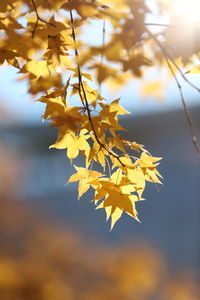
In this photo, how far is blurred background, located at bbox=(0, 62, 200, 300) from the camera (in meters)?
2.68

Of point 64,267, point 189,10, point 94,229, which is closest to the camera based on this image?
point 189,10

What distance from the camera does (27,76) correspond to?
100 cm

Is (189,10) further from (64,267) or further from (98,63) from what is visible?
(64,267)

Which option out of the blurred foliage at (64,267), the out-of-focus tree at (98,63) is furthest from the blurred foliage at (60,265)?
the out-of-focus tree at (98,63)

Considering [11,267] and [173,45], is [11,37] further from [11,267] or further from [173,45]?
[11,267]

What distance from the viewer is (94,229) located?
5383 millimetres

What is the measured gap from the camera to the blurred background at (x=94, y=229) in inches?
106

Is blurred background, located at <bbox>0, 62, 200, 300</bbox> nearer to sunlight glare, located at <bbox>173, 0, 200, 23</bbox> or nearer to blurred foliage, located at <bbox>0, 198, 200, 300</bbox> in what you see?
blurred foliage, located at <bbox>0, 198, 200, 300</bbox>

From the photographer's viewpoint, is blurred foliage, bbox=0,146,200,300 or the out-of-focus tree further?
blurred foliage, bbox=0,146,200,300

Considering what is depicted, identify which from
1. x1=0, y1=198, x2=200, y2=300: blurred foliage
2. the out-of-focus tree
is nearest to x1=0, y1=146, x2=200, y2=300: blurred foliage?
x1=0, y1=198, x2=200, y2=300: blurred foliage

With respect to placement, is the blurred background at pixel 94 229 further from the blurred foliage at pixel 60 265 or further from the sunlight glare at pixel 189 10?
the sunlight glare at pixel 189 10

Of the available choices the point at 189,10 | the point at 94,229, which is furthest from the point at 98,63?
the point at 94,229

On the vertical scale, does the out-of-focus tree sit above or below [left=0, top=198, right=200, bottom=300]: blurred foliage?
above

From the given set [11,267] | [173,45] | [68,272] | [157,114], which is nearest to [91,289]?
[68,272]
